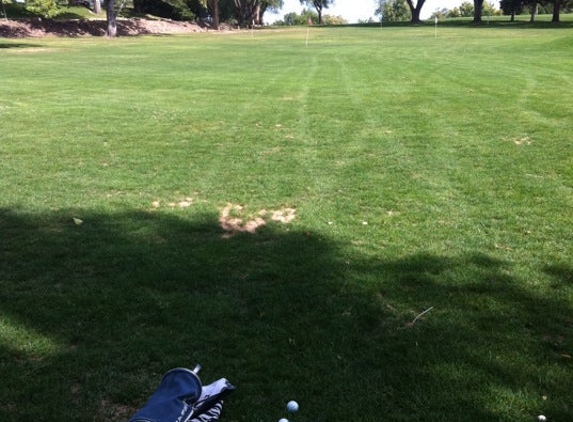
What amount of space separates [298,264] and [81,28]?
2085 inches

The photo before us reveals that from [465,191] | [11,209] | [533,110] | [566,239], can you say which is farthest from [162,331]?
[533,110]

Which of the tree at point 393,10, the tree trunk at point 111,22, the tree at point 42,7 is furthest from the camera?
the tree at point 393,10

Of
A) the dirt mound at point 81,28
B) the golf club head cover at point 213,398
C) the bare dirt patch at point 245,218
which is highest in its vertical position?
the dirt mound at point 81,28

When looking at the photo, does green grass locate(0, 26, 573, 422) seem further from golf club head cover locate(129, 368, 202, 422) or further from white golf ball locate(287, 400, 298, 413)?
golf club head cover locate(129, 368, 202, 422)

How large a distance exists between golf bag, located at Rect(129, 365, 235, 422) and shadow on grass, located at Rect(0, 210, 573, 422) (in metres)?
0.12

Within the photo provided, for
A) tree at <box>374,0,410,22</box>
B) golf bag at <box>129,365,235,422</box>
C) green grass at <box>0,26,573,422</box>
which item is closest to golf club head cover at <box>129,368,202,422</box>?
golf bag at <box>129,365,235,422</box>

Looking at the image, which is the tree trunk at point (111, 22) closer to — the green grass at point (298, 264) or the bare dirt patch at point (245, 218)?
the green grass at point (298, 264)

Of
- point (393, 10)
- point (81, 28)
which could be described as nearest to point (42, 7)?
point (81, 28)

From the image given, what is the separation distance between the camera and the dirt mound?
45919 millimetres

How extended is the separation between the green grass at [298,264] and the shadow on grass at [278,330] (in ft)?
0.06

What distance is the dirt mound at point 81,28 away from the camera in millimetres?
45919

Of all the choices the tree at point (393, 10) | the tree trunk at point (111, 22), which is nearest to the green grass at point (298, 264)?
the tree trunk at point (111, 22)

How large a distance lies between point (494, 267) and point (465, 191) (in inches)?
87.5

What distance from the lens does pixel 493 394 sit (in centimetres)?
336
